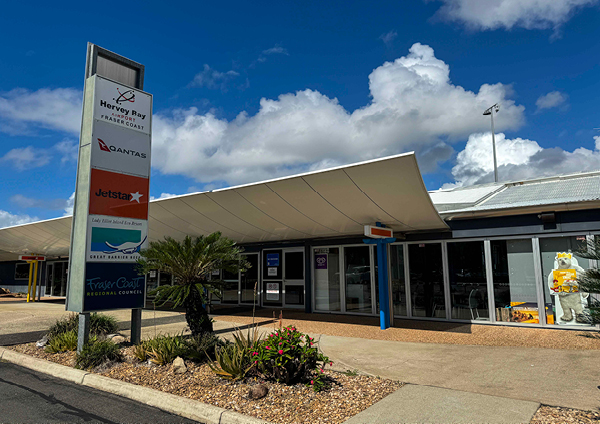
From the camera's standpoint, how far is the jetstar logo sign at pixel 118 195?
7.93 metres

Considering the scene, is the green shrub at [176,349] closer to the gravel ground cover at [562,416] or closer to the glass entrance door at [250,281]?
the gravel ground cover at [562,416]

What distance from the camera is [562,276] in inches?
395

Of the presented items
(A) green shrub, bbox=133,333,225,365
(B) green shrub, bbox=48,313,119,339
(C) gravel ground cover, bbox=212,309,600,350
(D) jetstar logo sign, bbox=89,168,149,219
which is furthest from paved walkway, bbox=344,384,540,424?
(B) green shrub, bbox=48,313,119,339

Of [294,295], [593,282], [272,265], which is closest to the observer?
[593,282]

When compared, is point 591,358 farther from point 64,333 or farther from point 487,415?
point 64,333

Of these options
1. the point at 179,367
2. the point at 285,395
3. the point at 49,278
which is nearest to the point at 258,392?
the point at 285,395

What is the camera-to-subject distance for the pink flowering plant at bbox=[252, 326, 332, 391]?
5516mm

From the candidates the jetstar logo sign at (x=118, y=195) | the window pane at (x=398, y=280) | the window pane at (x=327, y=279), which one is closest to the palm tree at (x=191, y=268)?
the jetstar logo sign at (x=118, y=195)

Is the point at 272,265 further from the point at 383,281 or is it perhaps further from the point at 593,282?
the point at 593,282

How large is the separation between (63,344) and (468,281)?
9907mm

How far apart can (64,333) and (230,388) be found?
4773 millimetres

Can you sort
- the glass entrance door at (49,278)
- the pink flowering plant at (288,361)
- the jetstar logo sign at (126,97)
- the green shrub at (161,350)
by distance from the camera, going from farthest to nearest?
the glass entrance door at (49,278)
the jetstar logo sign at (126,97)
the green shrub at (161,350)
the pink flowering plant at (288,361)

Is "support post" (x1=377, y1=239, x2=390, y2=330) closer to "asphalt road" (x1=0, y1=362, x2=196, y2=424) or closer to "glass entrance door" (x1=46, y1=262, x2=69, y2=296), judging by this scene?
"asphalt road" (x1=0, y1=362, x2=196, y2=424)

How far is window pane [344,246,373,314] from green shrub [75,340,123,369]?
8.16 m
